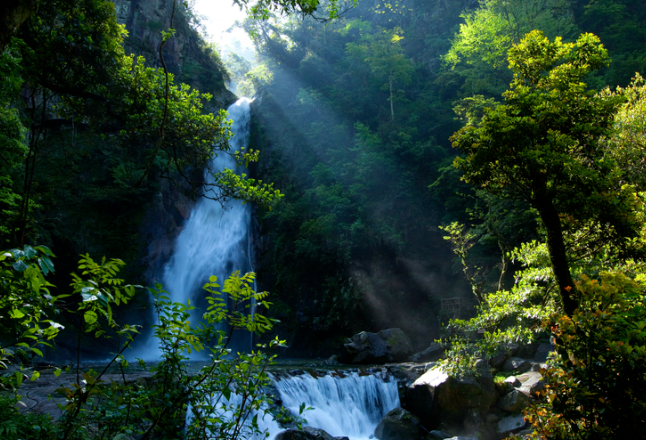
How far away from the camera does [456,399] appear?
8.64 meters

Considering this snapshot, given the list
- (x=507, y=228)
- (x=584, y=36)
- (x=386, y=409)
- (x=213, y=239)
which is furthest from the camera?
(x=213, y=239)

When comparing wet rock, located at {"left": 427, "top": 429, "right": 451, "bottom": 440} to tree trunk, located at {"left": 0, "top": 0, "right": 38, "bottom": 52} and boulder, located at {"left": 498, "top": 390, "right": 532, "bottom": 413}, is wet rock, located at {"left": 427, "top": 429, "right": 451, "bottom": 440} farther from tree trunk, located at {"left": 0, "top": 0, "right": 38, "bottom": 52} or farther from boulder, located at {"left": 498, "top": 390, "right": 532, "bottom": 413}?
tree trunk, located at {"left": 0, "top": 0, "right": 38, "bottom": 52}

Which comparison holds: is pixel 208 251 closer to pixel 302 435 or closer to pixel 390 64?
pixel 302 435

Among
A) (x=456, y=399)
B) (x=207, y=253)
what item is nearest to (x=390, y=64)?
(x=207, y=253)

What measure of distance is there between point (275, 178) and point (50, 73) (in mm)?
20804

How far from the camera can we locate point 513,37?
23016 millimetres

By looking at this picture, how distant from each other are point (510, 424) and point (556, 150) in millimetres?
6237

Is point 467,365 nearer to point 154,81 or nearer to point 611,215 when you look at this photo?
point 611,215

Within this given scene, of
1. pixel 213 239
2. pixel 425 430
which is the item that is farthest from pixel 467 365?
pixel 213 239

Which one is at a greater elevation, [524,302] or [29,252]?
[29,252]

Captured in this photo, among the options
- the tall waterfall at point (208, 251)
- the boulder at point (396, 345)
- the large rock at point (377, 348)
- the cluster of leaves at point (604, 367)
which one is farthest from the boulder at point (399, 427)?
the tall waterfall at point (208, 251)

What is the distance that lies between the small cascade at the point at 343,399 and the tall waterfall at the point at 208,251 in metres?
11.0

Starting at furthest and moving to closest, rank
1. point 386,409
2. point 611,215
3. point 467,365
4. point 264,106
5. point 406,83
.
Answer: point 264,106 < point 406,83 < point 386,409 < point 467,365 < point 611,215

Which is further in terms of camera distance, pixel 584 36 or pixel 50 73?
pixel 584 36
